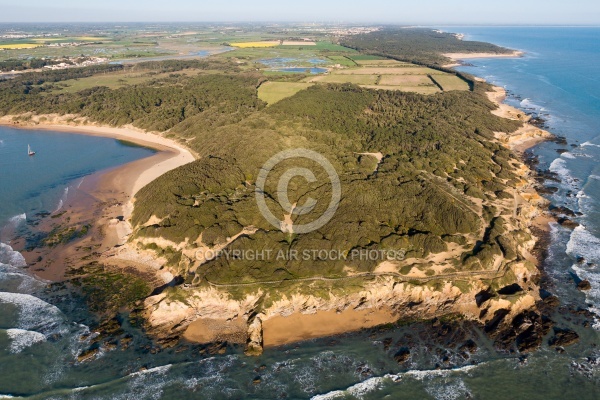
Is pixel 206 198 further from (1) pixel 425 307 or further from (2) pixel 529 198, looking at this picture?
(2) pixel 529 198

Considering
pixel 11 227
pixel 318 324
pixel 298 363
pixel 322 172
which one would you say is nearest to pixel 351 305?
pixel 318 324

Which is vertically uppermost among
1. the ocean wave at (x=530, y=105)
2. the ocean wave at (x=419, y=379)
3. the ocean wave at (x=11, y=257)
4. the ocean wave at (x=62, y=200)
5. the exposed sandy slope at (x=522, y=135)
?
the ocean wave at (x=530, y=105)

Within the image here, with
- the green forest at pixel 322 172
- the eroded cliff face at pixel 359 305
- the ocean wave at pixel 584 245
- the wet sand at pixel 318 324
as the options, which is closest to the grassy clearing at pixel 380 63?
the green forest at pixel 322 172

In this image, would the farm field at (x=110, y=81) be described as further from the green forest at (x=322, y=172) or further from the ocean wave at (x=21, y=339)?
the ocean wave at (x=21, y=339)

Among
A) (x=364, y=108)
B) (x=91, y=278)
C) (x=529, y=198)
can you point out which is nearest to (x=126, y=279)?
(x=91, y=278)

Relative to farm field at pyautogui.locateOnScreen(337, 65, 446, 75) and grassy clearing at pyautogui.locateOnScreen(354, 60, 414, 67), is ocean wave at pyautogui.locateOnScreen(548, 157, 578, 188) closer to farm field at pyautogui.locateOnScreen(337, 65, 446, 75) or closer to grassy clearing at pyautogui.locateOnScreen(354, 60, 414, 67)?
farm field at pyautogui.locateOnScreen(337, 65, 446, 75)

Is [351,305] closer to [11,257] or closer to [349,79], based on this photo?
[11,257]
